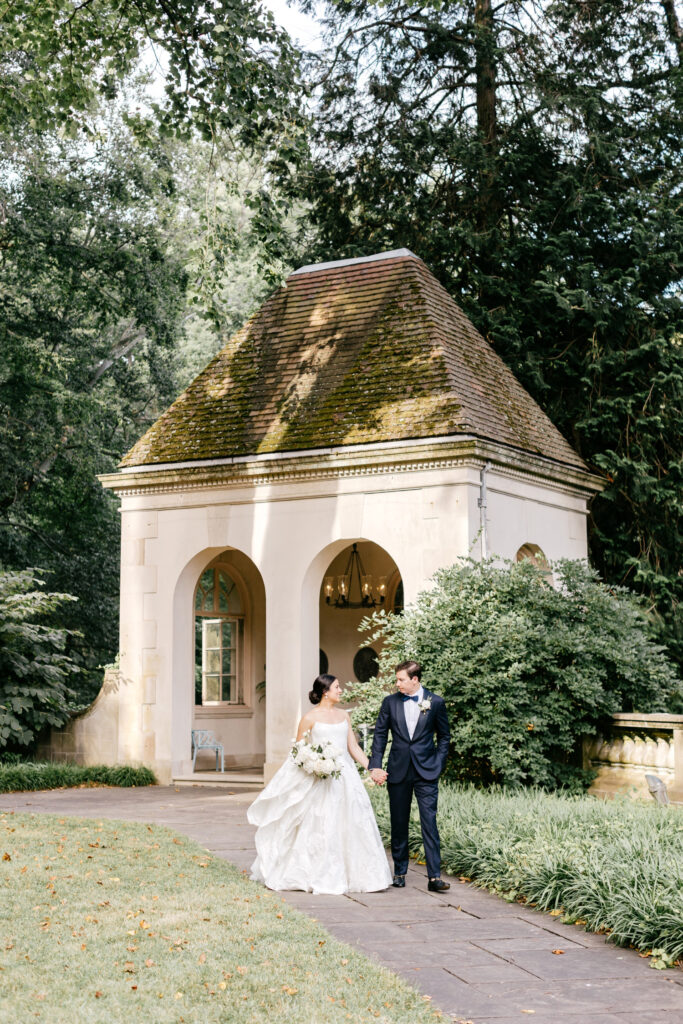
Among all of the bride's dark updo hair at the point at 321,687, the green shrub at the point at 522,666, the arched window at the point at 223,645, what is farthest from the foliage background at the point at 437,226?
the bride's dark updo hair at the point at 321,687

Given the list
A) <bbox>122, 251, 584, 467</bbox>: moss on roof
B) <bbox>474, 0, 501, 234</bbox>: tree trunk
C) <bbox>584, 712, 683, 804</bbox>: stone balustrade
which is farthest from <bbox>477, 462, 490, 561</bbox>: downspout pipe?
<bbox>474, 0, 501, 234</bbox>: tree trunk

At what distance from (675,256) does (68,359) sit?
11827mm

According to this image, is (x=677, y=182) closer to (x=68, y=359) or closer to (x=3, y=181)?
(x=68, y=359)

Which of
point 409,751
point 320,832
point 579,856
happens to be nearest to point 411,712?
point 409,751

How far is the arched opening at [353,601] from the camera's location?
65.2 feet

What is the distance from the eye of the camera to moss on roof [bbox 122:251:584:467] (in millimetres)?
16203

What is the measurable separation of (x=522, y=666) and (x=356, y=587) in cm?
775

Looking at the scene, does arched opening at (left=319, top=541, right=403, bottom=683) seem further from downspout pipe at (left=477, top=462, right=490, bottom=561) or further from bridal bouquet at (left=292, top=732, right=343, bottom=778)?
bridal bouquet at (left=292, top=732, right=343, bottom=778)

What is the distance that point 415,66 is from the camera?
2383 cm

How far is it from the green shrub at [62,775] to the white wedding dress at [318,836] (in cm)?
805

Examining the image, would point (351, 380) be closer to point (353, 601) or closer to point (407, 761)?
point (353, 601)

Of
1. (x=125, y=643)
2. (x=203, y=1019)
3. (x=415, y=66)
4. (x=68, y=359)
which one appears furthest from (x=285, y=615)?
(x=415, y=66)

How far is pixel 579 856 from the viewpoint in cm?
852

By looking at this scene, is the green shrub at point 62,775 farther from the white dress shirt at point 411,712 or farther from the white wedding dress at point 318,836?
the white dress shirt at point 411,712
